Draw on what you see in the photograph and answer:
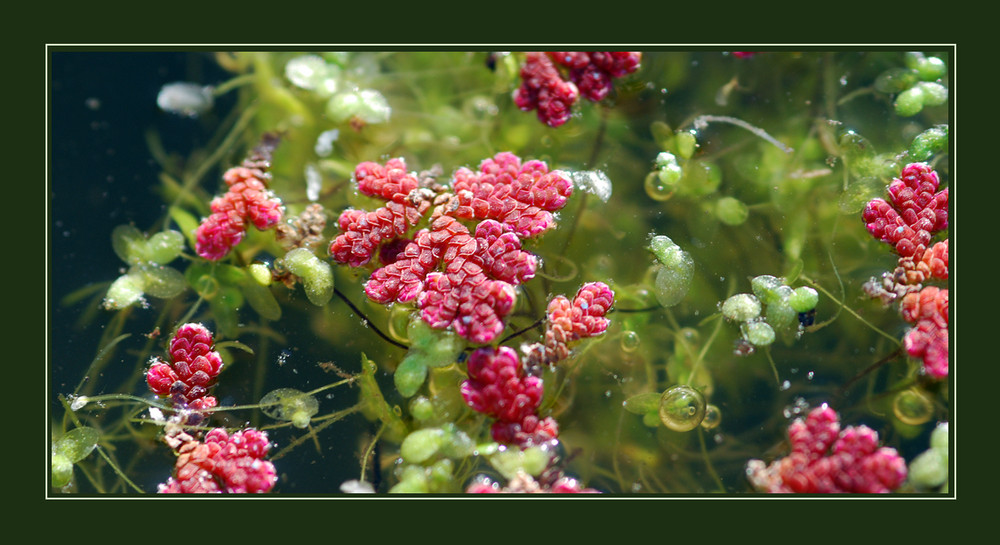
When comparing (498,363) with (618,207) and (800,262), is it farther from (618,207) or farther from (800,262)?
(800,262)

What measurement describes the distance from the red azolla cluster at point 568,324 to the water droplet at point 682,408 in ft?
0.86

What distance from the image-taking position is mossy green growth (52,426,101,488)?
164 cm

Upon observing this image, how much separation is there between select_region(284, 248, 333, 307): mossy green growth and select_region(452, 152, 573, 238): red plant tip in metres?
0.41

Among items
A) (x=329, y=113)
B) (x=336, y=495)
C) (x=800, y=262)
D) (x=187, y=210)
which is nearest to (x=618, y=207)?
(x=800, y=262)

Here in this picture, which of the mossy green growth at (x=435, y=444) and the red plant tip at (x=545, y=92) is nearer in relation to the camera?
the mossy green growth at (x=435, y=444)

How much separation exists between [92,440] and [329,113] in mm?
1162

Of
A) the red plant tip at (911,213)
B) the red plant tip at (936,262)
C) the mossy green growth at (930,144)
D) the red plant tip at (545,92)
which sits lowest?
the red plant tip at (936,262)

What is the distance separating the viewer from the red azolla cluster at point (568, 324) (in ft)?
5.27

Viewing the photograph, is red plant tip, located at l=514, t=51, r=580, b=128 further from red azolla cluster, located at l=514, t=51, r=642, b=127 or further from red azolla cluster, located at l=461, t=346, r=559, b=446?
→ red azolla cluster, located at l=461, t=346, r=559, b=446

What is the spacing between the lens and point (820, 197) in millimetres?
1774

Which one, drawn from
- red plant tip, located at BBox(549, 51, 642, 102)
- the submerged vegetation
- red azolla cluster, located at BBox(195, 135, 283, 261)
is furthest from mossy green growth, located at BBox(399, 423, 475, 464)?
red plant tip, located at BBox(549, 51, 642, 102)

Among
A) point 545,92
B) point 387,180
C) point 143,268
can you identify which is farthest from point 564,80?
point 143,268

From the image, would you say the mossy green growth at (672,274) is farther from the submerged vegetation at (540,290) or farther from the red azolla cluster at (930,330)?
the red azolla cluster at (930,330)

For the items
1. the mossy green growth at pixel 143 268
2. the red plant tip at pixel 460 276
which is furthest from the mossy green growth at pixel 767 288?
the mossy green growth at pixel 143 268
